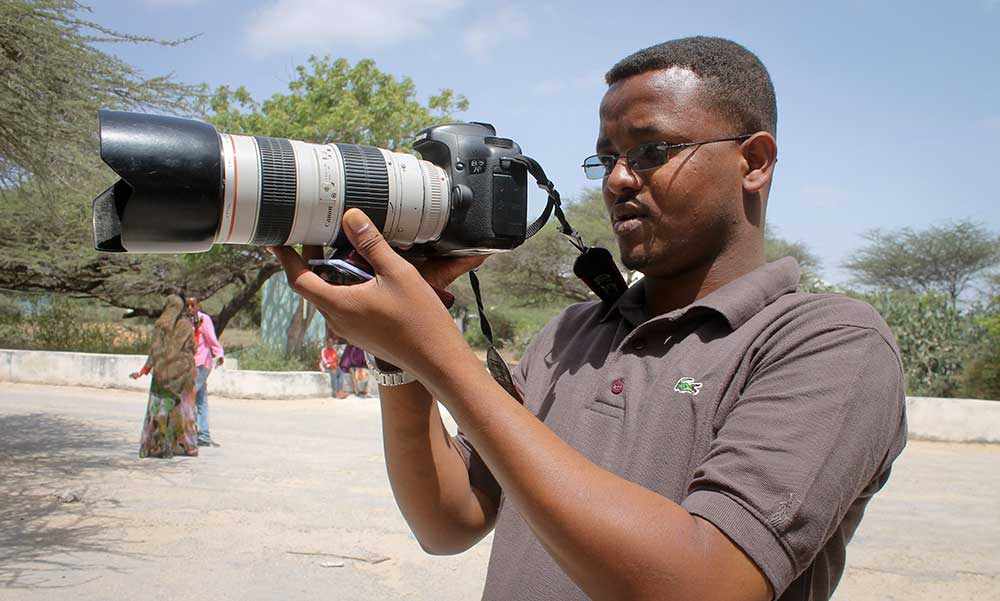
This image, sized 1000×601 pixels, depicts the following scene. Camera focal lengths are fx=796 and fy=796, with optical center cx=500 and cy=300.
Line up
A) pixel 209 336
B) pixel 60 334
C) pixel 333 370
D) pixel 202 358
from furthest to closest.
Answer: pixel 60 334 → pixel 333 370 → pixel 209 336 → pixel 202 358

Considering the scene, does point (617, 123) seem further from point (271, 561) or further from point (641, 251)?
point (271, 561)

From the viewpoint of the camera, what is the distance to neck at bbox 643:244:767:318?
5.14ft

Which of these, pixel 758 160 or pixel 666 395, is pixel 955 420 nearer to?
pixel 758 160

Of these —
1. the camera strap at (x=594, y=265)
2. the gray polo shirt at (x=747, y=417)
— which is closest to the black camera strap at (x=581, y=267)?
the camera strap at (x=594, y=265)

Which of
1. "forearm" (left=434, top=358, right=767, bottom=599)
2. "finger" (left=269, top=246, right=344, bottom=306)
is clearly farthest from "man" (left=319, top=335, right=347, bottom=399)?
"forearm" (left=434, top=358, right=767, bottom=599)

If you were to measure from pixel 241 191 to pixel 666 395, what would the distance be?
2.77ft

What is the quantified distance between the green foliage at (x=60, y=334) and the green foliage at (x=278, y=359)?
402 cm

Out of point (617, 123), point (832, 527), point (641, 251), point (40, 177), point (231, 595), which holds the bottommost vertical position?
point (231, 595)

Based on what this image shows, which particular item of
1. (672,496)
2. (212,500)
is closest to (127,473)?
(212,500)

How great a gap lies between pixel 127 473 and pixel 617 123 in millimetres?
6915

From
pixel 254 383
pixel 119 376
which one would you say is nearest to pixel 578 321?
pixel 254 383

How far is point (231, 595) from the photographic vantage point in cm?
428

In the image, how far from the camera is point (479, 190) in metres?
1.66

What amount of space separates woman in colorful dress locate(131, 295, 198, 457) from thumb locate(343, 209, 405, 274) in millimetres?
7054
